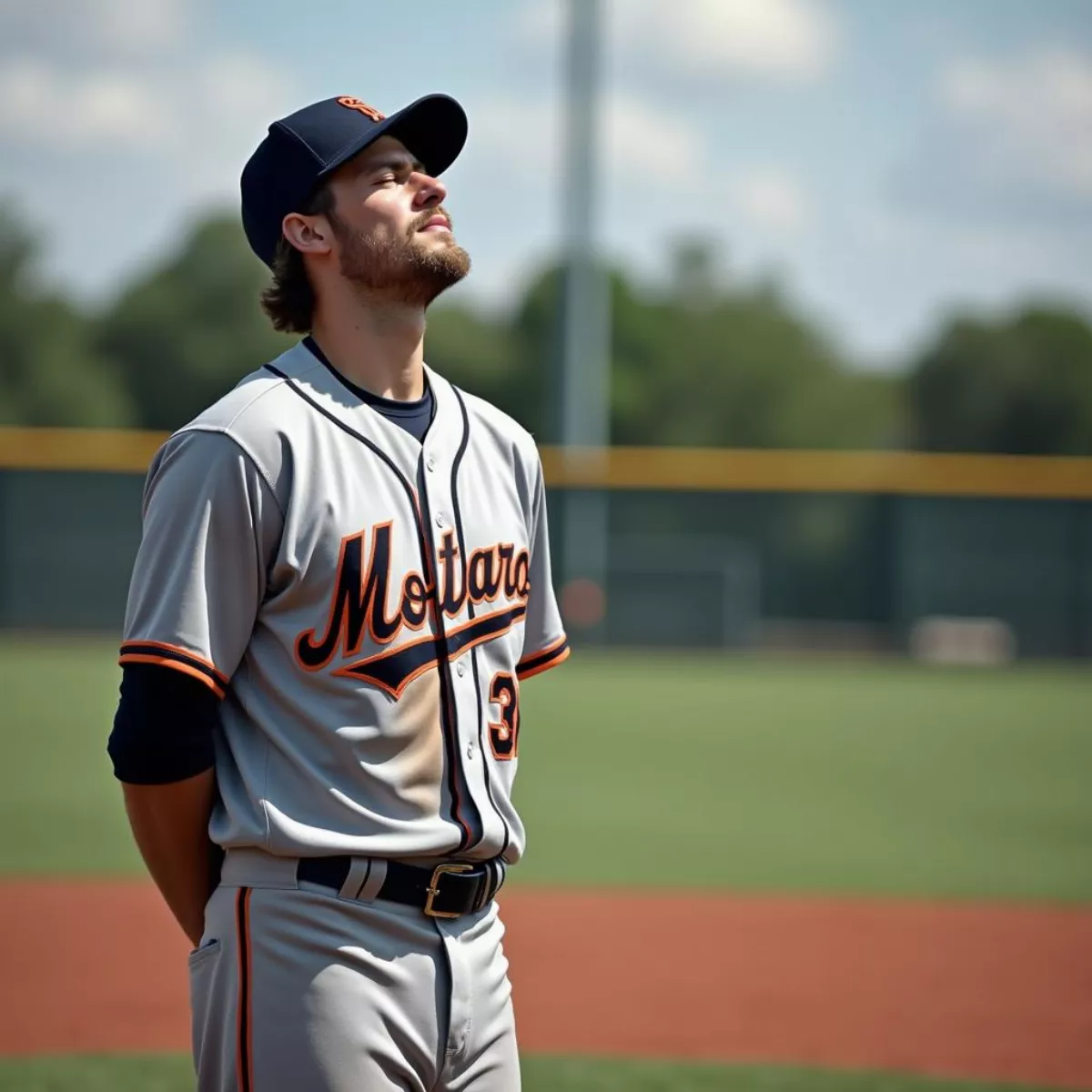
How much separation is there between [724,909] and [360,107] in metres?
5.16

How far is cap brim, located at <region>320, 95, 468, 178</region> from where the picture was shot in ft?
6.53

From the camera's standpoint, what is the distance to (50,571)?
19312 mm

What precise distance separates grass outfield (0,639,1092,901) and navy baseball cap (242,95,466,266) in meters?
5.49

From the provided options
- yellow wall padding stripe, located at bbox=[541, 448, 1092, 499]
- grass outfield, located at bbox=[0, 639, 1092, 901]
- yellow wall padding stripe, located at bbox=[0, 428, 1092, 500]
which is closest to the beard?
grass outfield, located at bbox=[0, 639, 1092, 901]

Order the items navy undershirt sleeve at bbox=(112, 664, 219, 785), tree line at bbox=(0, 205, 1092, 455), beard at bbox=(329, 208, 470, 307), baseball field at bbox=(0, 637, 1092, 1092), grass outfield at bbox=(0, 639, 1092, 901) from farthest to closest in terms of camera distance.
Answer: tree line at bbox=(0, 205, 1092, 455)
grass outfield at bbox=(0, 639, 1092, 901)
baseball field at bbox=(0, 637, 1092, 1092)
beard at bbox=(329, 208, 470, 307)
navy undershirt sleeve at bbox=(112, 664, 219, 785)

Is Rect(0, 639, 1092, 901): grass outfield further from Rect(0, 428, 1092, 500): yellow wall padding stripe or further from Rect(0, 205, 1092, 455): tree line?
A: Rect(0, 205, 1092, 455): tree line

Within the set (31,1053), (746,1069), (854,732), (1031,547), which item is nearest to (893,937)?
(746,1069)

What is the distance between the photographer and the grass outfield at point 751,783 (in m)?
7.66

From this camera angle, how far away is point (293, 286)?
211cm

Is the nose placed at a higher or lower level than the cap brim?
lower

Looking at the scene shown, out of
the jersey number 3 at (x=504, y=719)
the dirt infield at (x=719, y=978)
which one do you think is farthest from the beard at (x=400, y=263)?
the dirt infield at (x=719, y=978)

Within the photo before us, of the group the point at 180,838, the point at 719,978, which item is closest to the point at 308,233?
the point at 180,838

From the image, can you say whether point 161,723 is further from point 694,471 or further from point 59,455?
point 694,471

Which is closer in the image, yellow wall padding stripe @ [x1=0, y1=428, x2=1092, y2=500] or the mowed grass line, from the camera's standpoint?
the mowed grass line
